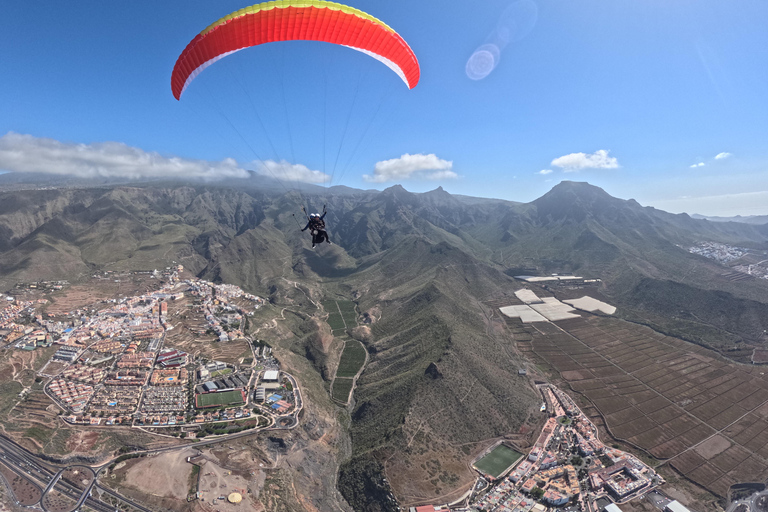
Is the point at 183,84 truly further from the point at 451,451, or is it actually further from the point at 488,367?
the point at 488,367

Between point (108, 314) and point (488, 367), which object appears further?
point (108, 314)

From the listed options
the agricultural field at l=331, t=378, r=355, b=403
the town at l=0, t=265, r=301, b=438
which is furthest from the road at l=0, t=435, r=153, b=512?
the agricultural field at l=331, t=378, r=355, b=403

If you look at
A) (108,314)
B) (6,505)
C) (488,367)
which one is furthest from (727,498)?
(108,314)

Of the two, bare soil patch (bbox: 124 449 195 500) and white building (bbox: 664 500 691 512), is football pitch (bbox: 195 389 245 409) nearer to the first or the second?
bare soil patch (bbox: 124 449 195 500)

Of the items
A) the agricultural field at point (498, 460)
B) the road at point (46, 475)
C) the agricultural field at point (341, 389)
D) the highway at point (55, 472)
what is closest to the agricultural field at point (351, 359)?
the agricultural field at point (341, 389)

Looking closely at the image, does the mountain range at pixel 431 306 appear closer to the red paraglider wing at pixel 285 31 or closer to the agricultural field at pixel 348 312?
the agricultural field at pixel 348 312

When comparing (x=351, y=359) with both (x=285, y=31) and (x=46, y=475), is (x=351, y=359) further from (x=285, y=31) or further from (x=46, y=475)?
(x=285, y=31)
